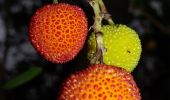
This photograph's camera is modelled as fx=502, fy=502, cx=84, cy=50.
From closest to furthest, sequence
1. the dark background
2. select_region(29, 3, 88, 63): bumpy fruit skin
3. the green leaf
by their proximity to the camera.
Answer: select_region(29, 3, 88, 63): bumpy fruit skin
the green leaf
the dark background

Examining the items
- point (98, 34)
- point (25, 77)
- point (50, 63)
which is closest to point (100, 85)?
point (98, 34)

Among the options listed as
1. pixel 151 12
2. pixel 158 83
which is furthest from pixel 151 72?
pixel 151 12

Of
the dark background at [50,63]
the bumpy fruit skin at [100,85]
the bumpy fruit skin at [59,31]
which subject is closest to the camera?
the bumpy fruit skin at [100,85]

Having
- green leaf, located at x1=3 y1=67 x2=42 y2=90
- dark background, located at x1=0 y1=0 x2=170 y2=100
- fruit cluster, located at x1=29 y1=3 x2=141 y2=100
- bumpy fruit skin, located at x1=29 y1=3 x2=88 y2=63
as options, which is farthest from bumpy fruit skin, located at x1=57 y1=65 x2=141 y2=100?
dark background, located at x1=0 y1=0 x2=170 y2=100

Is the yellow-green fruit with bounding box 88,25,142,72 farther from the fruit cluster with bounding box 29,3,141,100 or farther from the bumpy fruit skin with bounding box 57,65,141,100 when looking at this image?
the bumpy fruit skin with bounding box 57,65,141,100

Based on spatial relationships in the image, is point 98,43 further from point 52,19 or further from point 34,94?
point 34,94

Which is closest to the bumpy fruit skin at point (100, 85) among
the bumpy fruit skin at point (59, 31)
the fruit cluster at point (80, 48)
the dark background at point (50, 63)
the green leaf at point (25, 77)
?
the fruit cluster at point (80, 48)

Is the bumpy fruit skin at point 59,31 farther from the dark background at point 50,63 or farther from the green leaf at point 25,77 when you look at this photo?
the dark background at point 50,63
